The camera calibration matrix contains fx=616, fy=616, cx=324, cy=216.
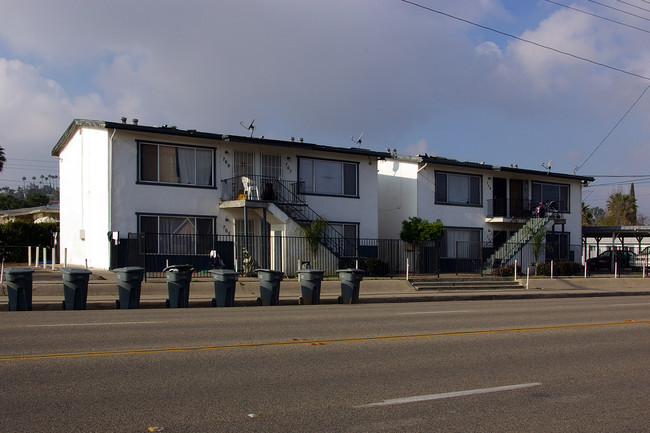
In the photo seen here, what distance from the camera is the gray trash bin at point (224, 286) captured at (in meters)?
17.7

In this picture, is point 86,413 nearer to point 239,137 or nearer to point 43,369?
point 43,369

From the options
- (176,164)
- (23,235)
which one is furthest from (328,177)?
(23,235)

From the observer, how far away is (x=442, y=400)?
673 centimetres

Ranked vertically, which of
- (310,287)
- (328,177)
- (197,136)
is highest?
(197,136)

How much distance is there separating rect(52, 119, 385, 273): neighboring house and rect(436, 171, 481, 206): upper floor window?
5568 millimetres

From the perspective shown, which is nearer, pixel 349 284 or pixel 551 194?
pixel 349 284

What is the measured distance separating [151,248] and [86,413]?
782 inches

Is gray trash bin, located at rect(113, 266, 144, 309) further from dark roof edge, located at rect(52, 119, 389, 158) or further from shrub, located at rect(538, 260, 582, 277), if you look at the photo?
shrub, located at rect(538, 260, 582, 277)

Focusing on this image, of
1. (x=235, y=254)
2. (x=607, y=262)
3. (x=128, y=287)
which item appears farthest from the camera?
(x=607, y=262)

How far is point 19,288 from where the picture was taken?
50.9 feet

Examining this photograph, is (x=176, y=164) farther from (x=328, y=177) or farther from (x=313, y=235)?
(x=328, y=177)

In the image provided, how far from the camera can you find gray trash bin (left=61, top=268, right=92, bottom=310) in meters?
15.9

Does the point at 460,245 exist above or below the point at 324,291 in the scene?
above

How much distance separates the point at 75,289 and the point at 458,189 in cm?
2422
